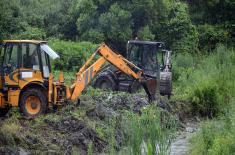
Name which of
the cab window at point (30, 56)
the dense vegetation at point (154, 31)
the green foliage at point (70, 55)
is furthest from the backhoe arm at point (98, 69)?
the green foliage at point (70, 55)

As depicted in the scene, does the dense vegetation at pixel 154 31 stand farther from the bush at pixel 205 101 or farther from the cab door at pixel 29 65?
the cab door at pixel 29 65

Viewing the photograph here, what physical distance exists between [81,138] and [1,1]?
9899mm

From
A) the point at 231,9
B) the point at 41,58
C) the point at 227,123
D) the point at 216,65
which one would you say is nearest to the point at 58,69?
the point at 216,65

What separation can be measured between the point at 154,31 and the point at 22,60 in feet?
61.3

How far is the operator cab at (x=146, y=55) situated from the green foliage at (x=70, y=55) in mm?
5266

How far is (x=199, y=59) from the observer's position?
32.7 m

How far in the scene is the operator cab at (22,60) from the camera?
1605cm

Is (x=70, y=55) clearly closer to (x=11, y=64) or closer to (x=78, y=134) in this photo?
(x=11, y=64)

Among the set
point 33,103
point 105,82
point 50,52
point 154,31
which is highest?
point 154,31

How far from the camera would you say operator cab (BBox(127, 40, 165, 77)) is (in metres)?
22.0

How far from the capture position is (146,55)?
22.2 metres

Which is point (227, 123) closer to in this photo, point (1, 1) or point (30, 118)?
point (30, 118)

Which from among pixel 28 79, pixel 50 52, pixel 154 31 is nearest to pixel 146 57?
pixel 50 52

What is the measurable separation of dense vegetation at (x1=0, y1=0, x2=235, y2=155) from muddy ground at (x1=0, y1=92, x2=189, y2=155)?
465 centimetres
